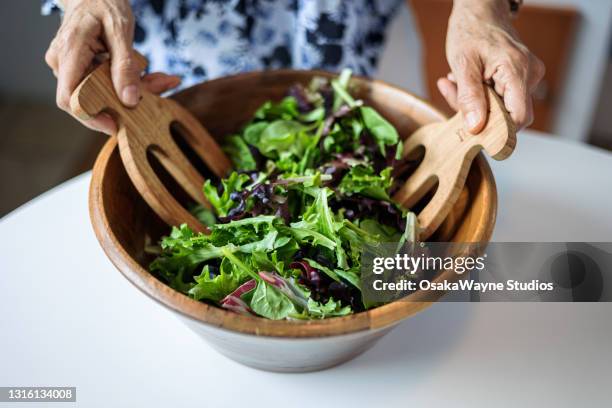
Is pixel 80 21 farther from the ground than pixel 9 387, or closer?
farther from the ground

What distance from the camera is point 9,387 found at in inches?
35.7

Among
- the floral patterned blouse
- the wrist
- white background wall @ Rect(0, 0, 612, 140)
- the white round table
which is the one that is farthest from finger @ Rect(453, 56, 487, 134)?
white background wall @ Rect(0, 0, 612, 140)

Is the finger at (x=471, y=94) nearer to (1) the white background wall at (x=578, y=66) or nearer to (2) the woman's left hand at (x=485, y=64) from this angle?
(2) the woman's left hand at (x=485, y=64)

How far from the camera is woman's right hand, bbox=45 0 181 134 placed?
39.1 inches

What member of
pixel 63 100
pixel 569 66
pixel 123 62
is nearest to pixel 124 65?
pixel 123 62

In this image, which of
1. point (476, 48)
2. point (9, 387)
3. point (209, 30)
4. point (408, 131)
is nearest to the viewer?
point (9, 387)

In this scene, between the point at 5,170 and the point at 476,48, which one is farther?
the point at 5,170

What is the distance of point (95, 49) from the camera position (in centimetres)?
104

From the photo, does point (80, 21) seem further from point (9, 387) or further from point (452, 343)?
point (452, 343)

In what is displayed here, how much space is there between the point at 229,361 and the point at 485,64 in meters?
0.61

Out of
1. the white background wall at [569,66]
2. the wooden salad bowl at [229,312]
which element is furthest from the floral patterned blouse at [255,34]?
the white background wall at [569,66]

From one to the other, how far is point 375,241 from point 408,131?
1.02ft

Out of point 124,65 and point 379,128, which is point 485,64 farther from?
point 124,65

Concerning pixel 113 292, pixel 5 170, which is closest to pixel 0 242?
pixel 113 292
